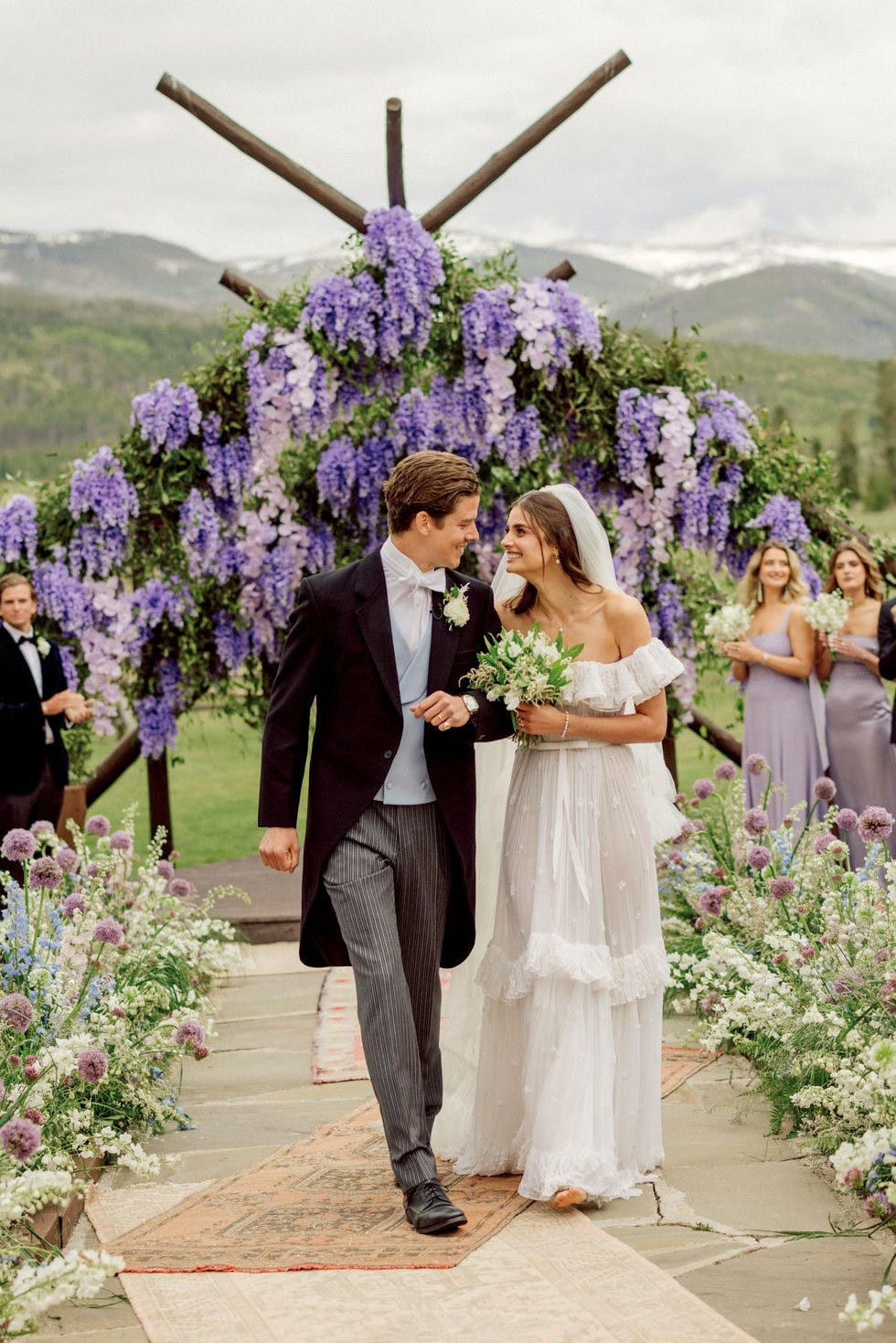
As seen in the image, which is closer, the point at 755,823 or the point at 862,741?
the point at 755,823

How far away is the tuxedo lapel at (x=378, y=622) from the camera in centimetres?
384

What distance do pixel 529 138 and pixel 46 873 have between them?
562cm

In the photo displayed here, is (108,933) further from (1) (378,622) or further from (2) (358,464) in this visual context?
(2) (358,464)

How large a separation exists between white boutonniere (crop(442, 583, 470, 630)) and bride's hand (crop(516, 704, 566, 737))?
28cm

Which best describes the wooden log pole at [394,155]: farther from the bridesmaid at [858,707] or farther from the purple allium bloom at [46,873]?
the purple allium bloom at [46,873]

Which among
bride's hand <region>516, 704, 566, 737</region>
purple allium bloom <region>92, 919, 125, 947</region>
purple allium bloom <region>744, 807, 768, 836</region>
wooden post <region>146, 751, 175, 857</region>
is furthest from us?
wooden post <region>146, 751, 175, 857</region>

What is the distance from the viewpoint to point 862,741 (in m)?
7.61

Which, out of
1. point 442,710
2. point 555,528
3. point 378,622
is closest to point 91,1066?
point 442,710

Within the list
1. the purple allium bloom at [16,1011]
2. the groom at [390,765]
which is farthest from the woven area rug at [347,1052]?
the purple allium bloom at [16,1011]

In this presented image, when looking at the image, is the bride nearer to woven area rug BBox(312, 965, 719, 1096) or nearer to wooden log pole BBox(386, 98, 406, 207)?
woven area rug BBox(312, 965, 719, 1096)

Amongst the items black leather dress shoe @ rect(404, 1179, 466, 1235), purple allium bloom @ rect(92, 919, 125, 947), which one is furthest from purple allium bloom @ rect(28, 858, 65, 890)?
black leather dress shoe @ rect(404, 1179, 466, 1235)

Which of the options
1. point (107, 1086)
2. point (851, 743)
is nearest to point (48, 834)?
point (107, 1086)

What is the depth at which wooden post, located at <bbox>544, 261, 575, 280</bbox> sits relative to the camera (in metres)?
8.24

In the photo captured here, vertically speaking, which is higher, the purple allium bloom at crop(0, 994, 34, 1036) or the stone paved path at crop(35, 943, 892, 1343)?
the purple allium bloom at crop(0, 994, 34, 1036)
